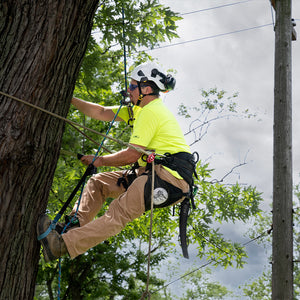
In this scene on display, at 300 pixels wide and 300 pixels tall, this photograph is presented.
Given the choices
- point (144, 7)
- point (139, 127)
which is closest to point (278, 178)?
point (139, 127)

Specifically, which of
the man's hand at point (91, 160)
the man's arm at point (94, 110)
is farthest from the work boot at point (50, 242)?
the man's arm at point (94, 110)

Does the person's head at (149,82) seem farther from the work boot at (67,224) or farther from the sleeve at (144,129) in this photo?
the work boot at (67,224)

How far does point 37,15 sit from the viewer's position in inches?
107

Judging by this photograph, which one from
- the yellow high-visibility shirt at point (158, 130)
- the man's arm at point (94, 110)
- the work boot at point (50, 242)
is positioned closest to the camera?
the work boot at point (50, 242)

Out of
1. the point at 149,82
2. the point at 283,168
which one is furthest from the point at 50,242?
the point at 283,168

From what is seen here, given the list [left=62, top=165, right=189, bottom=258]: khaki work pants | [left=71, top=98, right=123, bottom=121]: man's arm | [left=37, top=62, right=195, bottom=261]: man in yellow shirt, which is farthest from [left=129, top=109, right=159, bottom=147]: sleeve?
[left=71, top=98, right=123, bottom=121]: man's arm

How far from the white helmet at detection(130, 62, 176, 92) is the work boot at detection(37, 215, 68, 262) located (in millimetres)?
1629

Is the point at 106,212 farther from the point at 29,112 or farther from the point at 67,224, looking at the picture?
the point at 29,112

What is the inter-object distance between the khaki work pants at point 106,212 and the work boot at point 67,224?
0.17ft

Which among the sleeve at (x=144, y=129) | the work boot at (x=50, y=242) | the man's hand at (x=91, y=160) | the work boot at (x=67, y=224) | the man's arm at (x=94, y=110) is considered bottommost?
the work boot at (x=50, y=242)

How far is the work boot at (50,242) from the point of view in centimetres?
271

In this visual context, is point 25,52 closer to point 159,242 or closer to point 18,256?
point 18,256

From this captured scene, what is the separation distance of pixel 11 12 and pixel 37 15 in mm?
184

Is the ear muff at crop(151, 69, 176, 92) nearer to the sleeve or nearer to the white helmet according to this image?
the white helmet
